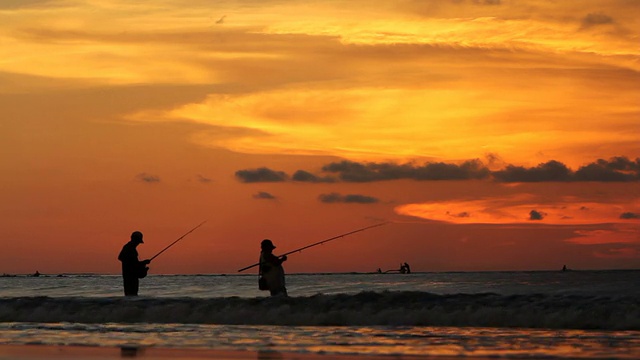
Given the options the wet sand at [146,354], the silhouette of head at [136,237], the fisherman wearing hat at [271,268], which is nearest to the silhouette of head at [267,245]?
the fisherman wearing hat at [271,268]

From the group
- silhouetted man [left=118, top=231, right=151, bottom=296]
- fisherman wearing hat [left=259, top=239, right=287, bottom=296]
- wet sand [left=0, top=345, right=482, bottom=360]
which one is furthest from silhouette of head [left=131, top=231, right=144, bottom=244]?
wet sand [left=0, top=345, right=482, bottom=360]

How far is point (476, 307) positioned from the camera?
891 inches

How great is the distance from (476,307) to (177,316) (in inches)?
272

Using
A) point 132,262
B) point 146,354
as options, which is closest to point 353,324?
point 132,262

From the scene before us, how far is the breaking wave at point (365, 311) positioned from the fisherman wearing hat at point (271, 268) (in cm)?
46

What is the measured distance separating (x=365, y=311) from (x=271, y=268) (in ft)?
7.84

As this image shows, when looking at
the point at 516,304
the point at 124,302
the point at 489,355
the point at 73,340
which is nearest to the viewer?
the point at 489,355

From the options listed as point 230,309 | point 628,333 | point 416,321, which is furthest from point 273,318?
point 628,333

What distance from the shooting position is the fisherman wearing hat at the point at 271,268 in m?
22.4

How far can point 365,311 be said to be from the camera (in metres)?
23.1

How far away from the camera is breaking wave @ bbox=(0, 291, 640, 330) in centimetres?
2147

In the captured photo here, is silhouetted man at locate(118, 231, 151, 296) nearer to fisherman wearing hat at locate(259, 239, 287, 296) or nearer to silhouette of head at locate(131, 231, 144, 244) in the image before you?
silhouette of head at locate(131, 231, 144, 244)

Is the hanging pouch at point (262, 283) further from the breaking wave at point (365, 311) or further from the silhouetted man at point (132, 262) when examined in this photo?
the silhouetted man at point (132, 262)

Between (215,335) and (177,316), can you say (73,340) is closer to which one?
(215,335)
